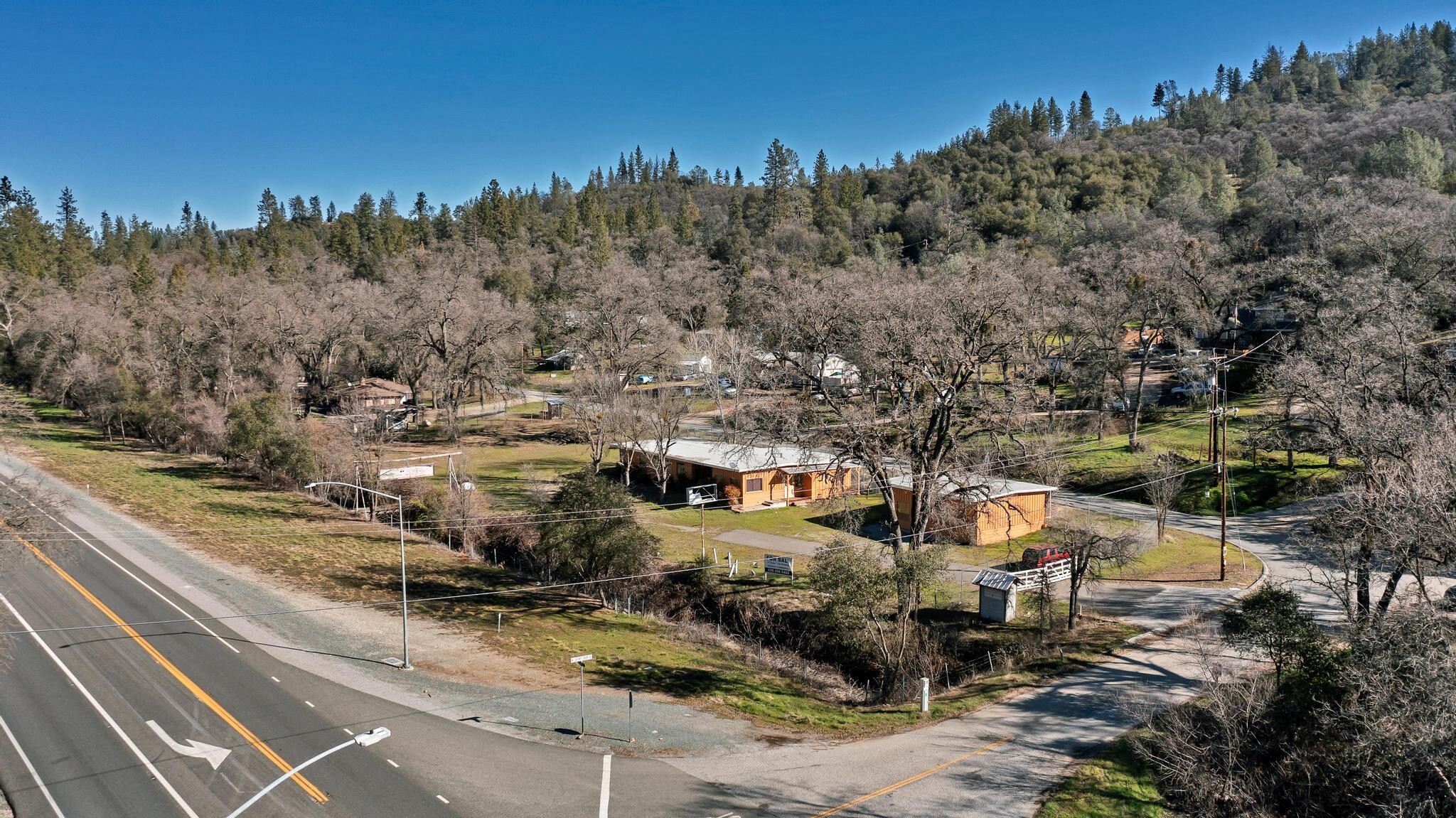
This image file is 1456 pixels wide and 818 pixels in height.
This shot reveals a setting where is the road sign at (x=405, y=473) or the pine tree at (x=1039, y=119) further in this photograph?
the pine tree at (x=1039, y=119)

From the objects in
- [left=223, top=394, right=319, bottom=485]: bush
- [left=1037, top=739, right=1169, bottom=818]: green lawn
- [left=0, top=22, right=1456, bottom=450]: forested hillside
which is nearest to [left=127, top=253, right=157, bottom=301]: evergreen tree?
[left=0, top=22, right=1456, bottom=450]: forested hillside

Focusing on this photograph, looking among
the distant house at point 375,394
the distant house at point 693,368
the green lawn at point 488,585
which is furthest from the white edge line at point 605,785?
the distant house at point 375,394

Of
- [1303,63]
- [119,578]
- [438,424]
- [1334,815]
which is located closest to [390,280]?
[438,424]

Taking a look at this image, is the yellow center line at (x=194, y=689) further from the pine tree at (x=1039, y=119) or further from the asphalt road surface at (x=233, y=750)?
the pine tree at (x=1039, y=119)

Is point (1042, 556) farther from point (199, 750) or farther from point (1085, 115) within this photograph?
point (1085, 115)

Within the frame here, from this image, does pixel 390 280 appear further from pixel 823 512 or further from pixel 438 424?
pixel 823 512

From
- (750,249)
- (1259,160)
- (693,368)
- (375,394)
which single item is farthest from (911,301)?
(1259,160)

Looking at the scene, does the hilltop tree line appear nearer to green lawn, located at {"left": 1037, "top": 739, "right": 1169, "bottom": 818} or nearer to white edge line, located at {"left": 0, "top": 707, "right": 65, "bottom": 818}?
green lawn, located at {"left": 1037, "top": 739, "right": 1169, "bottom": 818}
